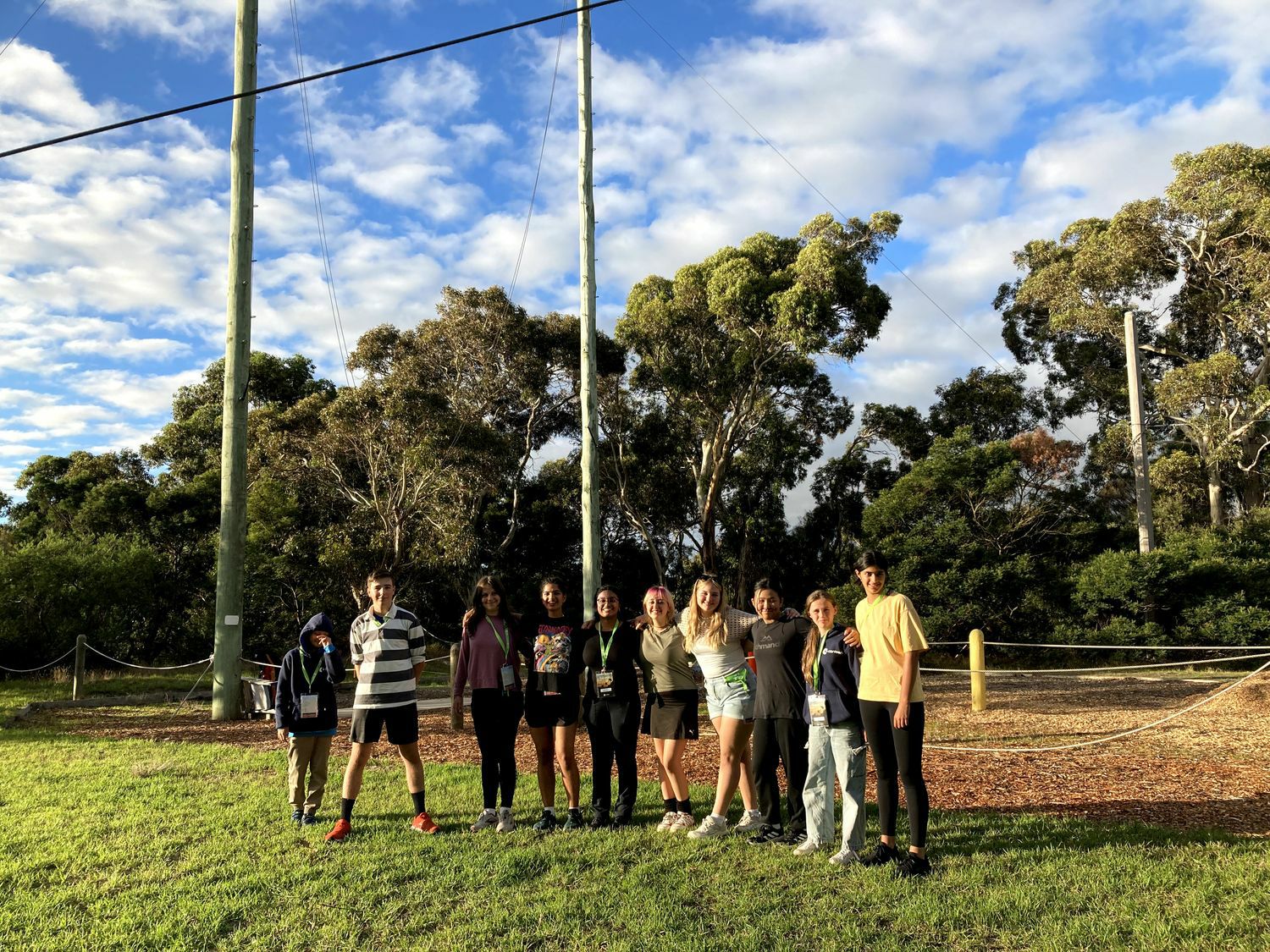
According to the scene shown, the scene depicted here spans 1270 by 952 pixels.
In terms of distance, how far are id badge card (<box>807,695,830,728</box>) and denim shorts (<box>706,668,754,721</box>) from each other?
489 mm

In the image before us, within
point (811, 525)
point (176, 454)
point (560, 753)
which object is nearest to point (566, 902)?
point (560, 753)

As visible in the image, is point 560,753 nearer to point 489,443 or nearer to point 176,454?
point 489,443

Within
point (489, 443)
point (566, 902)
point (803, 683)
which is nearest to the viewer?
point (566, 902)

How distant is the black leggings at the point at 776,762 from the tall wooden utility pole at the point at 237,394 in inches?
352

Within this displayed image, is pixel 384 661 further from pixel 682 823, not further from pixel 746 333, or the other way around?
pixel 746 333

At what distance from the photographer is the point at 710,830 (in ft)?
18.8

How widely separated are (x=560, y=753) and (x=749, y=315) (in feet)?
67.2

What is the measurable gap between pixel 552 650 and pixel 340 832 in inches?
67.9

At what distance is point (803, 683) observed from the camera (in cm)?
578

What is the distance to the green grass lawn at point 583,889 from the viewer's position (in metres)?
4.14

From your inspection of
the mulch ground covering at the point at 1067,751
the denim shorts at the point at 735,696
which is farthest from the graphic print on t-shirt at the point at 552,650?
the mulch ground covering at the point at 1067,751

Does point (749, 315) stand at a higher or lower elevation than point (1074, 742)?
higher

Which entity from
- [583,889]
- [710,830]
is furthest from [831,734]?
[583,889]

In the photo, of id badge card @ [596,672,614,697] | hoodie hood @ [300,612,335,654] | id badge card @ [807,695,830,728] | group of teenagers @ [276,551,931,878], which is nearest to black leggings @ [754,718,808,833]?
group of teenagers @ [276,551,931,878]
